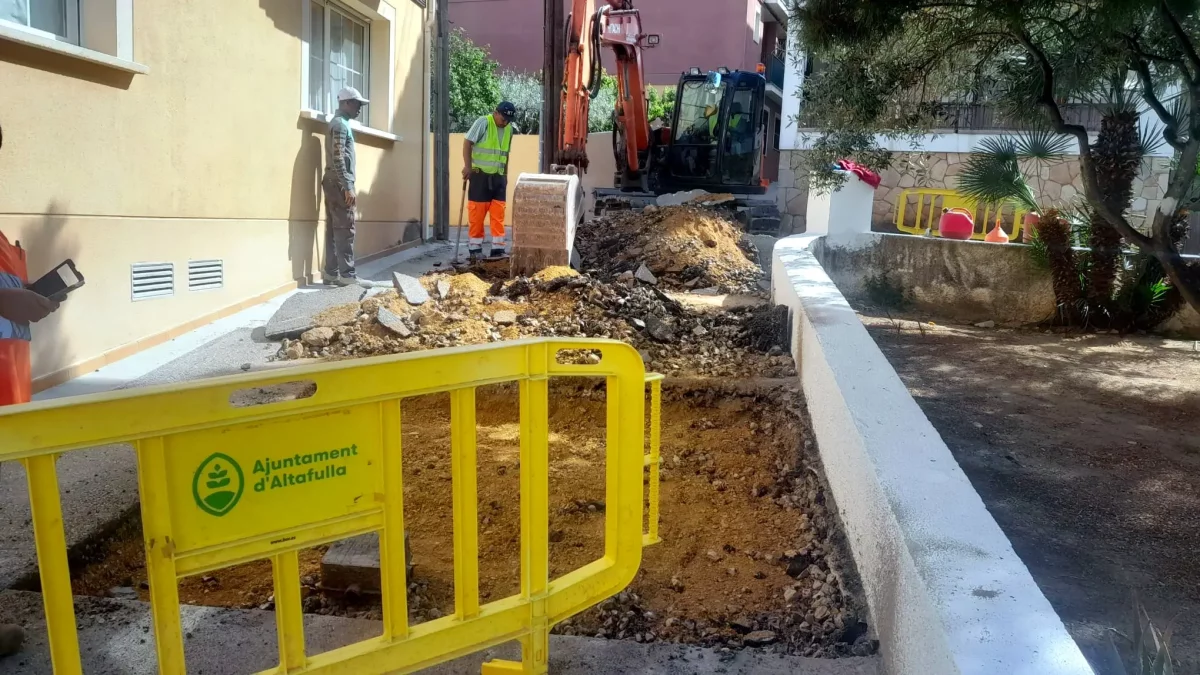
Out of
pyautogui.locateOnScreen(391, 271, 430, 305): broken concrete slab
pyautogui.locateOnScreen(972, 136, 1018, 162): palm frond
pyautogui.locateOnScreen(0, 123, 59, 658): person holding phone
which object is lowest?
pyautogui.locateOnScreen(391, 271, 430, 305): broken concrete slab

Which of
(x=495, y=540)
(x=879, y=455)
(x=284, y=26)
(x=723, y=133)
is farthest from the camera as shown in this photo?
(x=723, y=133)

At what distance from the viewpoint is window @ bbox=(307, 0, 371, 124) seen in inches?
338

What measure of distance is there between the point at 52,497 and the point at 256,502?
1.24ft

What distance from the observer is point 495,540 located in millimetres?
3494

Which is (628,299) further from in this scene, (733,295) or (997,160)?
(997,160)

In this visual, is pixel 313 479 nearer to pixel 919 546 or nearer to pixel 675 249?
pixel 919 546

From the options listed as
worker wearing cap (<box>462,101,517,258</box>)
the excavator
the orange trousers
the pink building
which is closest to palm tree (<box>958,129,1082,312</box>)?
worker wearing cap (<box>462,101,517,258</box>)

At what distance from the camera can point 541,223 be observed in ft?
29.2

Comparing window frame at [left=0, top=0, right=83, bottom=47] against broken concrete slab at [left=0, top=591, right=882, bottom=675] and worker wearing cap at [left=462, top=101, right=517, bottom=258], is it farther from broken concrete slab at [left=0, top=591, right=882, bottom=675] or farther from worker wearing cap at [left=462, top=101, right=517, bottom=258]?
worker wearing cap at [left=462, top=101, right=517, bottom=258]

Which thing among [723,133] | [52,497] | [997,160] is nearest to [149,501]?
[52,497]

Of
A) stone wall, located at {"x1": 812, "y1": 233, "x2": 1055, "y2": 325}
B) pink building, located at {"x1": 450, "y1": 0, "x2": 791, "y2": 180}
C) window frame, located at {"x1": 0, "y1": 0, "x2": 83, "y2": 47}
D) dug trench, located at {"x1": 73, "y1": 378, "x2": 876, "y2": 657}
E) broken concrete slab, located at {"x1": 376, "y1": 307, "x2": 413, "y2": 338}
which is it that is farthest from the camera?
pink building, located at {"x1": 450, "y1": 0, "x2": 791, "y2": 180}

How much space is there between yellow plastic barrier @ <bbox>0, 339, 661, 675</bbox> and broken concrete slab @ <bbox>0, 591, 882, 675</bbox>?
0.63 feet

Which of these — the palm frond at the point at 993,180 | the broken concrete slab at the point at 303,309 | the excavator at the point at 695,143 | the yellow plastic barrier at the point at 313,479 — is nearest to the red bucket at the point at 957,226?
the excavator at the point at 695,143

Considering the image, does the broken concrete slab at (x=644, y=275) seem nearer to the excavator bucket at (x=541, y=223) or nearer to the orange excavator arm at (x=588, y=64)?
the excavator bucket at (x=541, y=223)
